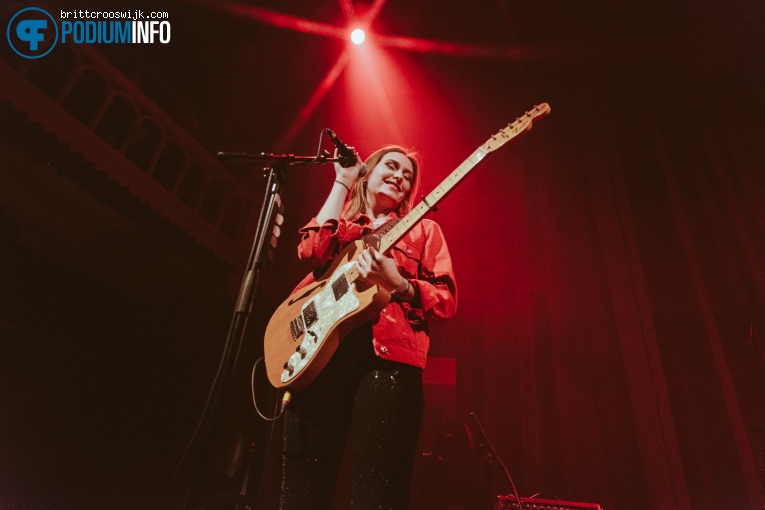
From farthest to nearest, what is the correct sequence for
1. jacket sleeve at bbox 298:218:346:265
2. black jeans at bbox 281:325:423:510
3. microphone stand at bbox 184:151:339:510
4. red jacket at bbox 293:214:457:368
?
1. jacket sleeve at bbox 298:218:346:265
2. red jacket at bbox 293:214:457:368
3. black jeans at bbox 281:325:423:510
4. microphone stand at bbox 184:151:339:510

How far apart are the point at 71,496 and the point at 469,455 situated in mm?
3619

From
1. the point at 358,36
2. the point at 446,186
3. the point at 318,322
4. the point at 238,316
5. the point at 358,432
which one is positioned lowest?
the point at 358,432

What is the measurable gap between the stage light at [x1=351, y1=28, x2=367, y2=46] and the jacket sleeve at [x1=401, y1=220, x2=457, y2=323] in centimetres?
426

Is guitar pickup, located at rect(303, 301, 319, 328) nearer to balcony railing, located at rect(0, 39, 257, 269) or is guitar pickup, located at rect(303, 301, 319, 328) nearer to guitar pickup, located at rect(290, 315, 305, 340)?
guitar pickup, located at rect(290, 315, 305, 340)

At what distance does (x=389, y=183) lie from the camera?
2.00 metres

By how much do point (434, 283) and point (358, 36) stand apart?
4.64 m

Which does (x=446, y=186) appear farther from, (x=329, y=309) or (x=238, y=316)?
(x=238, y=316)

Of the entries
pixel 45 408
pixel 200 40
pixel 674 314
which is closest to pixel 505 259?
pixel 674 314

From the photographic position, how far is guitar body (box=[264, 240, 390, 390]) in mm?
1434

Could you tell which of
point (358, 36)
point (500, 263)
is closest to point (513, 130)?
point (500, 263)

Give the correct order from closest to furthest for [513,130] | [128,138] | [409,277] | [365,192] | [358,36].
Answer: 1. [409,277]
2. [513,130]
3. [365,192]
4. [358,36]
5. [128,138]

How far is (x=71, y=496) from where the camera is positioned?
11.8 ft

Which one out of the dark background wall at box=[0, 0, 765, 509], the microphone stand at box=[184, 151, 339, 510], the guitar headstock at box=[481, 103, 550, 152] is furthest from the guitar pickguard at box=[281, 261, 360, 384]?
the dark background wall at box=[0, 0, 765, 509]

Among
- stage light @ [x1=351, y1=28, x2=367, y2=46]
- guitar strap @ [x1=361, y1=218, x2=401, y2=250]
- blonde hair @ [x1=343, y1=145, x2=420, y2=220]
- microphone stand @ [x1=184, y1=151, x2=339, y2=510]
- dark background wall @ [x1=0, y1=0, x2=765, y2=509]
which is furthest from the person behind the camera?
stage light @ [x1=351, y1=28, x2=367, y2=46]
